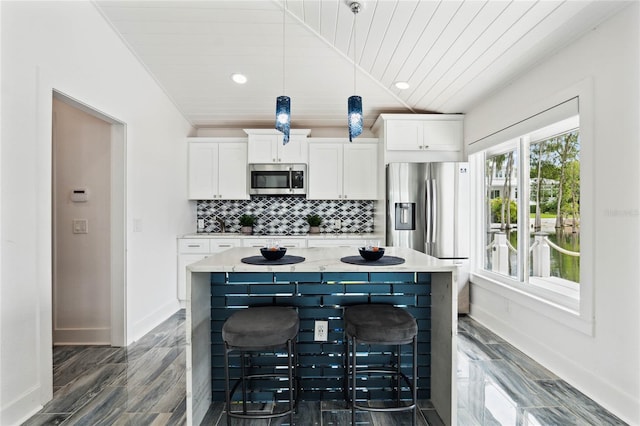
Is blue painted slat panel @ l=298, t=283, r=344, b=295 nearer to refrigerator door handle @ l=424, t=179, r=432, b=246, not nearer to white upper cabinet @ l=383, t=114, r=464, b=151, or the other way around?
refrigerator door handle @ l=424, t=179, r=432, b=246

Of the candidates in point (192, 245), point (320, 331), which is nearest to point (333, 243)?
point (192, 245)

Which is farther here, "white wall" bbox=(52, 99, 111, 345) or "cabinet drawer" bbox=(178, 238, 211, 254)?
"cabinet drawer" bbox=(178, 238, 211, 254)

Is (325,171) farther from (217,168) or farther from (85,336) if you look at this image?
(85,336)

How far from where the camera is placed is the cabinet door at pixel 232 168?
4.38 meters

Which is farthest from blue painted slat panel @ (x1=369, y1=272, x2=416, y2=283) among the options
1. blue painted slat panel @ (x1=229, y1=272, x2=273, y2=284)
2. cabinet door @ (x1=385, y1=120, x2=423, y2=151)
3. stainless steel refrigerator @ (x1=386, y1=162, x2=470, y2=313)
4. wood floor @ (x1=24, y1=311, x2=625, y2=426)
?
cabinet door @ (x1=385, y1=120, x2=423, y2=151)

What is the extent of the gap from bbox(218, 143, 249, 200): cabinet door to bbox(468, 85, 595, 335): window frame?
2891mm

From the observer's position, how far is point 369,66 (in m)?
3.27

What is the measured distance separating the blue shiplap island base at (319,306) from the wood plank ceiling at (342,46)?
1.84 m

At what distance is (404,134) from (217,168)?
2.52m

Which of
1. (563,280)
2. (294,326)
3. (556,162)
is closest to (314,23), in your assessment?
(556,162)

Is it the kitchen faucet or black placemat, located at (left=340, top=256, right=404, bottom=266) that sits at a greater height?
the kitchen faucet

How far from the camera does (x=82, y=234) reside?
2.95 meters

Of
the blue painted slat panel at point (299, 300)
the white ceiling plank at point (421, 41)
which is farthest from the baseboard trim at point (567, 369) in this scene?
the white ceiling plank at point (421, 41)

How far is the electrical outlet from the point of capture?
6.53ft
